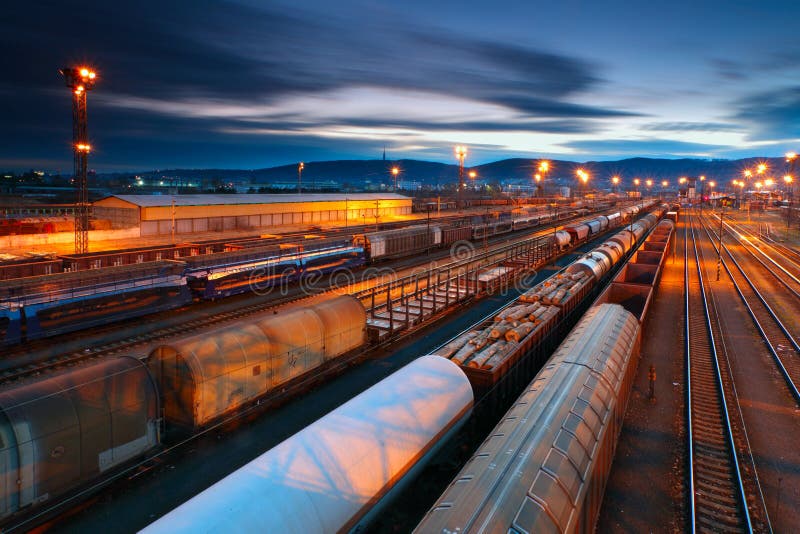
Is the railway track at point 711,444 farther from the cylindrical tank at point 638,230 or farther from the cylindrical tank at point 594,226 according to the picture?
the cylindrical tank at point 594,226

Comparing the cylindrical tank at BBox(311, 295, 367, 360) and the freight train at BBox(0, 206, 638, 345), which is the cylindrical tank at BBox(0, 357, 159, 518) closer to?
the cylindrical tank at BBox(311, 295, 367, 360)

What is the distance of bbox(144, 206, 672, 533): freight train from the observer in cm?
755

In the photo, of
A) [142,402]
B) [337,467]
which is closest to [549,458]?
[337,467]

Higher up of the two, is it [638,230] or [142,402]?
[638,230]

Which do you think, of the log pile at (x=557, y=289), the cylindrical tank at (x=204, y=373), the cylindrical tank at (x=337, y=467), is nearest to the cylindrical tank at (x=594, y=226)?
the log pile at (x=557, y=289)

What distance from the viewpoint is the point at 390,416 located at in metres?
10.7

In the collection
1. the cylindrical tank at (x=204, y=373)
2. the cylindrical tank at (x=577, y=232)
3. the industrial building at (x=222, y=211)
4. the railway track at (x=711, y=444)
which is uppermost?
the industrial building at (x=222, y=211)

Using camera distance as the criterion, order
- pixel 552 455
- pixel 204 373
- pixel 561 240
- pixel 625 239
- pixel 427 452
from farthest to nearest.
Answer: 1. pixel 561 240
2. pixel 625 239
3. pixel 204 373
4. pixel 427 452
5. pixel 552 455

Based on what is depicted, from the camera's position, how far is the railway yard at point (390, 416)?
28.5 ft

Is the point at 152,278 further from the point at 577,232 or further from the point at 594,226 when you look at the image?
the point at 594,226

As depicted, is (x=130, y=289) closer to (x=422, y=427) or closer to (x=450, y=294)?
(x=450, y=294)

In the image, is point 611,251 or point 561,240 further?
point 561,240

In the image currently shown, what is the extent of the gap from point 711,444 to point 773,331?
1692 cm

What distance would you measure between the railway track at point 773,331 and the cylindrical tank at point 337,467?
15844 mm
